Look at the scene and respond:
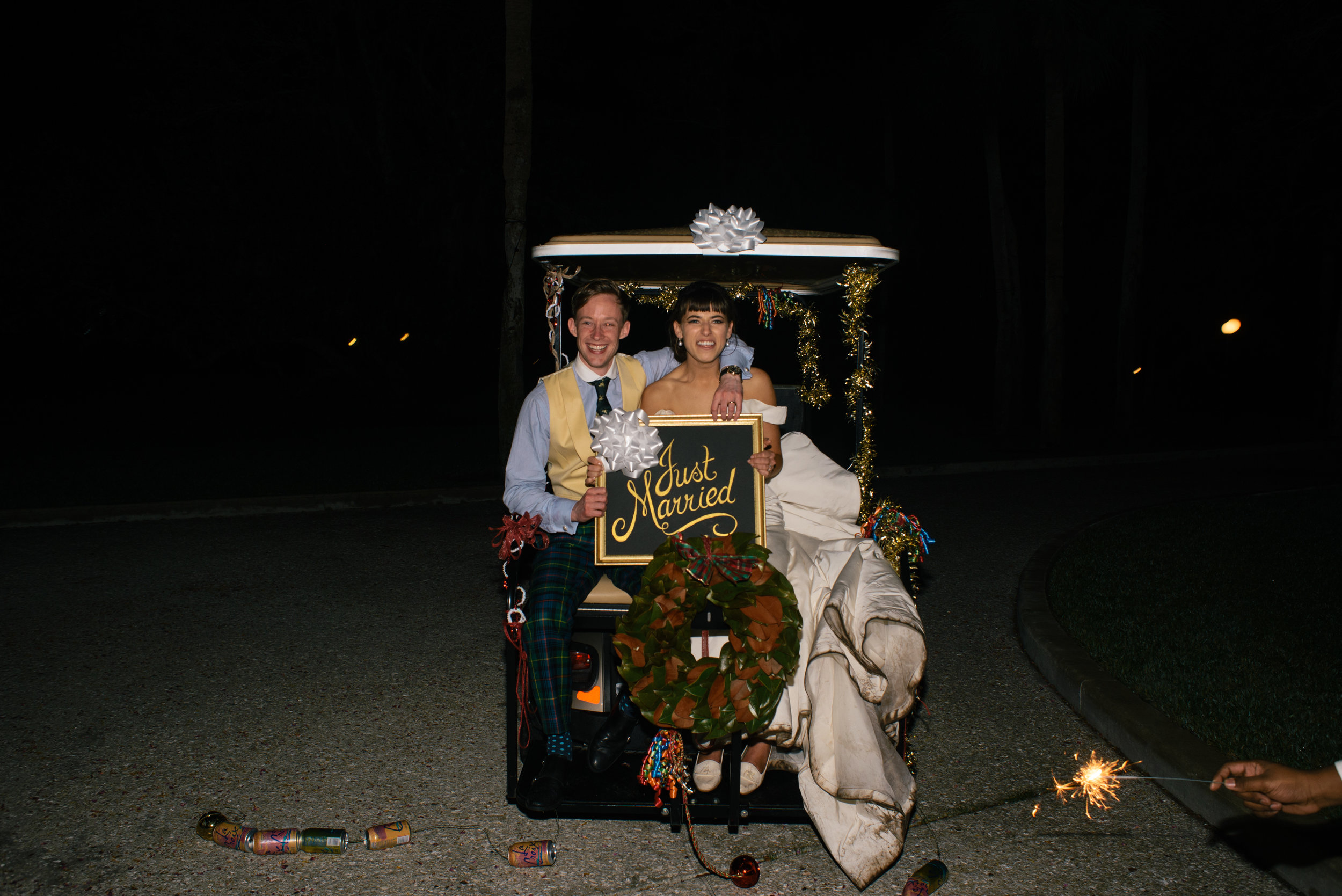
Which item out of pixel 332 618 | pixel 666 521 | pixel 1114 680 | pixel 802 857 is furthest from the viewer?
pixel 332 618

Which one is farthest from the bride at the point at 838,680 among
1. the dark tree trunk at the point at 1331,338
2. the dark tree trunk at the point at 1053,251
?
the dark tree trunk at the point at 1331,338

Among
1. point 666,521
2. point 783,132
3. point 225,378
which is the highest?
point 783,132

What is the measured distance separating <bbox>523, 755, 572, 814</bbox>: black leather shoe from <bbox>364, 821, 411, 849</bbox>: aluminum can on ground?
0.43 metres

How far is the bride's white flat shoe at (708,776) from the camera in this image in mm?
3625

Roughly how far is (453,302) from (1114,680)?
16.2 m

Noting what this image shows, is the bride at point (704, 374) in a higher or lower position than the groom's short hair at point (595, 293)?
lower

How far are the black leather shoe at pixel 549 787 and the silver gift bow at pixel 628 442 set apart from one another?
1.14 metres

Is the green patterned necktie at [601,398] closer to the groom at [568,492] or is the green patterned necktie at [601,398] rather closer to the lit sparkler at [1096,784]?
the groom at [568,492]

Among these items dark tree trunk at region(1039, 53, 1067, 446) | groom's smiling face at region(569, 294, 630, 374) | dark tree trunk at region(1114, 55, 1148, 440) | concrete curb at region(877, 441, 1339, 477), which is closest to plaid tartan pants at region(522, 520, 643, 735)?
groom's smiling face at region(569, 294, 630, 374)

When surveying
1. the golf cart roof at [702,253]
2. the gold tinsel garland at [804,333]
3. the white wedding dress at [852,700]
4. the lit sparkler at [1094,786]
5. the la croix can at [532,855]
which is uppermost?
the golf cart roof at [702,253]

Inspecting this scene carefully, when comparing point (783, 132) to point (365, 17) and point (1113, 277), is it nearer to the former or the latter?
point (1113, 277)

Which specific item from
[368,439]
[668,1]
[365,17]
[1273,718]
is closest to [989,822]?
[1273,718]

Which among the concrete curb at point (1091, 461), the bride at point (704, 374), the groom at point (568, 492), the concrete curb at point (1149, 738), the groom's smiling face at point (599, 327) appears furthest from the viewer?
the concrete curb at point (1091, 461)

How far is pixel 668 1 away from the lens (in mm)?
26078
